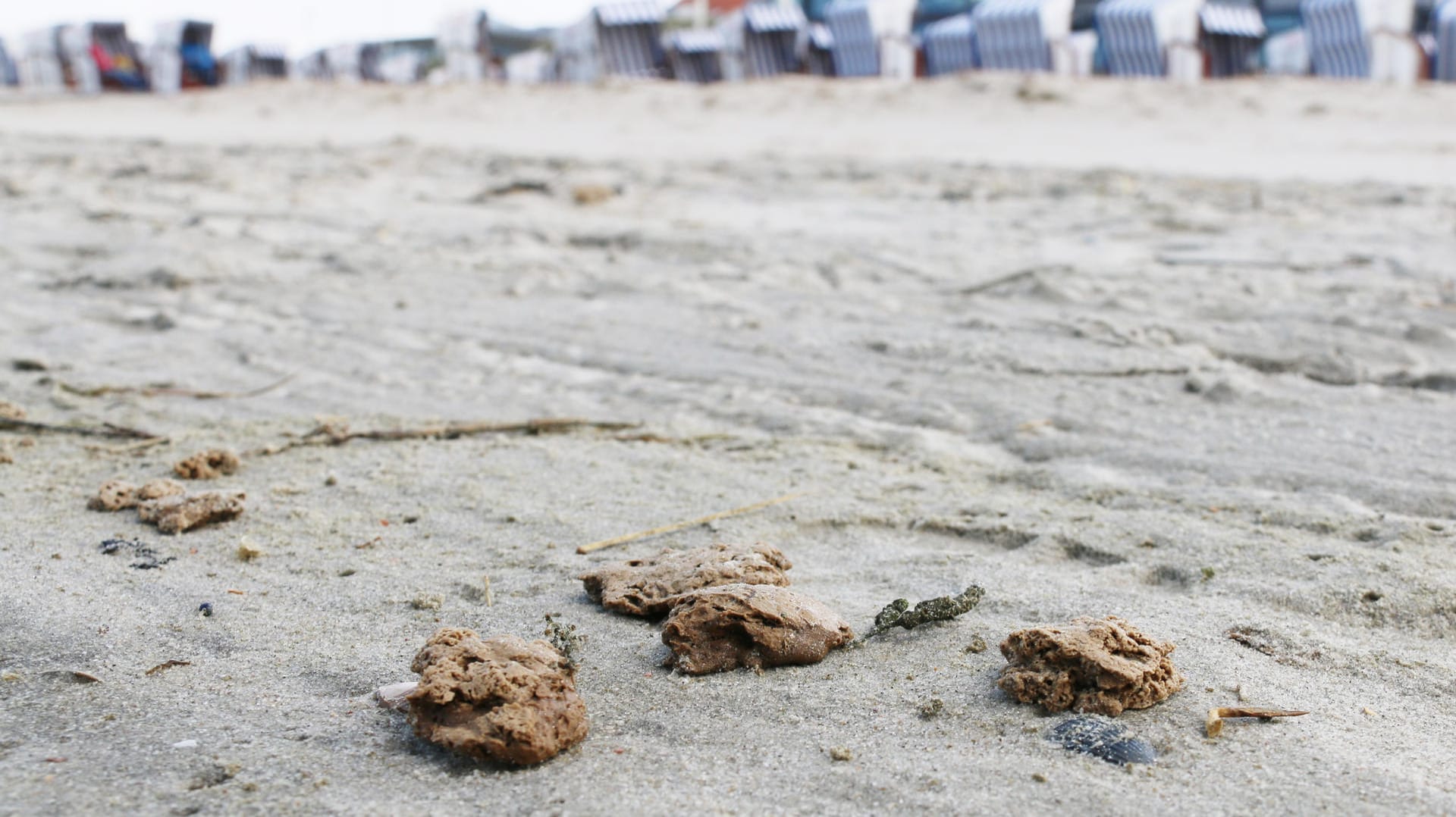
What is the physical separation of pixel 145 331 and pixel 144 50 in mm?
22849

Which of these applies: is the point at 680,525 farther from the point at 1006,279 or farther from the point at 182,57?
the point at 182,57

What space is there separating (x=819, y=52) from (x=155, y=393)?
700 inches

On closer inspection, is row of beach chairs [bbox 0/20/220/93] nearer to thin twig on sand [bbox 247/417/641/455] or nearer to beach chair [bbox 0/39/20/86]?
beach chair [bbox 0/39/20/86]

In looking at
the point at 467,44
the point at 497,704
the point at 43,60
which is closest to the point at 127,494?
the point at 497,704

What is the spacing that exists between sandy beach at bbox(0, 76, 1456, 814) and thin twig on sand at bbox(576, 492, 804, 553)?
1.1 inches

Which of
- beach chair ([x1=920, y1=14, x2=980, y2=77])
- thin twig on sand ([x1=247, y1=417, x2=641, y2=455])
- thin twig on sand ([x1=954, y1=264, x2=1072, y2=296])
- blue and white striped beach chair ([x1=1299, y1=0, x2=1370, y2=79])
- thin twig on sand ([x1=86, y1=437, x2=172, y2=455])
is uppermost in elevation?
beach chair ([x1=920, y1=14, x2=980, y2=77])

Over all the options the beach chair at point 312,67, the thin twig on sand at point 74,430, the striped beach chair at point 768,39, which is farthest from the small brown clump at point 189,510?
the beach chair at point 312,67

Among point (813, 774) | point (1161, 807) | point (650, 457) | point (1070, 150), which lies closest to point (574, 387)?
point (650, 457)

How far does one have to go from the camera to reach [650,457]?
300cm

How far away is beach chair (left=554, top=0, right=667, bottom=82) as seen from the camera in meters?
19.9

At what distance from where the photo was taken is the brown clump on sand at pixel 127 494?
98.5 inches

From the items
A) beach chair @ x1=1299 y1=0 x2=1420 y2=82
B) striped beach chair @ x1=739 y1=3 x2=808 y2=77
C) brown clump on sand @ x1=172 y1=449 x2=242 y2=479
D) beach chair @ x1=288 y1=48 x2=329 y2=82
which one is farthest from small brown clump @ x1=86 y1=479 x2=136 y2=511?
beach chair @ x1=288 y1=48 x2=329 y2=82

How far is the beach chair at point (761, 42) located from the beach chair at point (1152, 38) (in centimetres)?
512

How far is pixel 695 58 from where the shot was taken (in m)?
20.6
